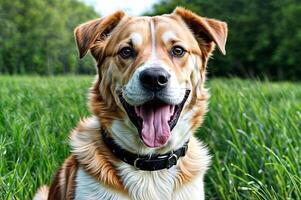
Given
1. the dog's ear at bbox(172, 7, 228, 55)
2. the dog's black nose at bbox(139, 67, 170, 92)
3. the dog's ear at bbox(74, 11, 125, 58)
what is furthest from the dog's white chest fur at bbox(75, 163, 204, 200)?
the dog's ear at bbox(172, 7, 228, 55)

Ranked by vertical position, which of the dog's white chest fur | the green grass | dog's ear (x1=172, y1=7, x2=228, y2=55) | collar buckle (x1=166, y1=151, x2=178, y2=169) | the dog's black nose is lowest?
the green grass

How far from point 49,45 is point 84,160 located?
3695cm

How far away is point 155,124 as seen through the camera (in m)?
3.44

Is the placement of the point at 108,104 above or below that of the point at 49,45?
above

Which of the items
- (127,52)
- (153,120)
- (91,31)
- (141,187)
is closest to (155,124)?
(153,120)

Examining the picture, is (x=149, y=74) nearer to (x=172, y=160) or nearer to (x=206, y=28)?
(x=172, y=160)

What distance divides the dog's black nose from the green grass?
88 cm

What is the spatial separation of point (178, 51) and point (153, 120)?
1.73ft

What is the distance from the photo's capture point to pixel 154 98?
337 centimetres

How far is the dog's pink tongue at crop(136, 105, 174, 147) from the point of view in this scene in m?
3.43

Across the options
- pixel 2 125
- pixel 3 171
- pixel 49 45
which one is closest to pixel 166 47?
pixel 3 171

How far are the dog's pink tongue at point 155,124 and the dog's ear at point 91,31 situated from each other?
0.58 metres

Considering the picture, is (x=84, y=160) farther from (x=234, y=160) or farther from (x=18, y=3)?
(x=18, y=3)

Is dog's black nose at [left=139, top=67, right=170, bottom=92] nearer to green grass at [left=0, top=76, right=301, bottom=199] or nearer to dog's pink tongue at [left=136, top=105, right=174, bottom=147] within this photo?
dog's pink tongue at [left=136, top=105, right=174, bottom=147]
